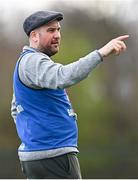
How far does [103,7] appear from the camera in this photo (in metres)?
19.3

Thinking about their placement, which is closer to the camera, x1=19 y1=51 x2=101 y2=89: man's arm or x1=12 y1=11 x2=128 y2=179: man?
x1=19 y1=51 x2=101 y2=89: man's arm

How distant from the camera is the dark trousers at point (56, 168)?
406 cm

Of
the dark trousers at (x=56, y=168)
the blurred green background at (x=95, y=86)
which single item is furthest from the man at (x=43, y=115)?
the blurred green background at (x=95, y=86)

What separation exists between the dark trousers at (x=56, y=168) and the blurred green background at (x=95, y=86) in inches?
543

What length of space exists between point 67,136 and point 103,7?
15422 millimetres

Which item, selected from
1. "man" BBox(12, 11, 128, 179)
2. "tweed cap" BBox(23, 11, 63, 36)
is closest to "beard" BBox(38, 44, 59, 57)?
"man" BBox(12, 11, 128, 179)

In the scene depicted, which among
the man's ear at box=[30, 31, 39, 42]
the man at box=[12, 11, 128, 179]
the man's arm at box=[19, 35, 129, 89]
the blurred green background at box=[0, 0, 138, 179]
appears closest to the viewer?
the man's arm at box=[19, 35, 129, 89]

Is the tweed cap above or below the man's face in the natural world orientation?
above

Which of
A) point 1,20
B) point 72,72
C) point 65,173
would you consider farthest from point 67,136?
point 1,20

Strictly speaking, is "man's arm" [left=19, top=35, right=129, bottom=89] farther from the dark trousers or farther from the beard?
the dark trousers

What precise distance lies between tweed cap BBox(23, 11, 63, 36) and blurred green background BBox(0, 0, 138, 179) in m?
13.7

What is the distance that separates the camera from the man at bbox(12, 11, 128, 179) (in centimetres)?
400

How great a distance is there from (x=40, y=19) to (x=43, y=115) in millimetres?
530

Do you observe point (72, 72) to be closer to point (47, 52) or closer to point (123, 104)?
point (47, 52)
